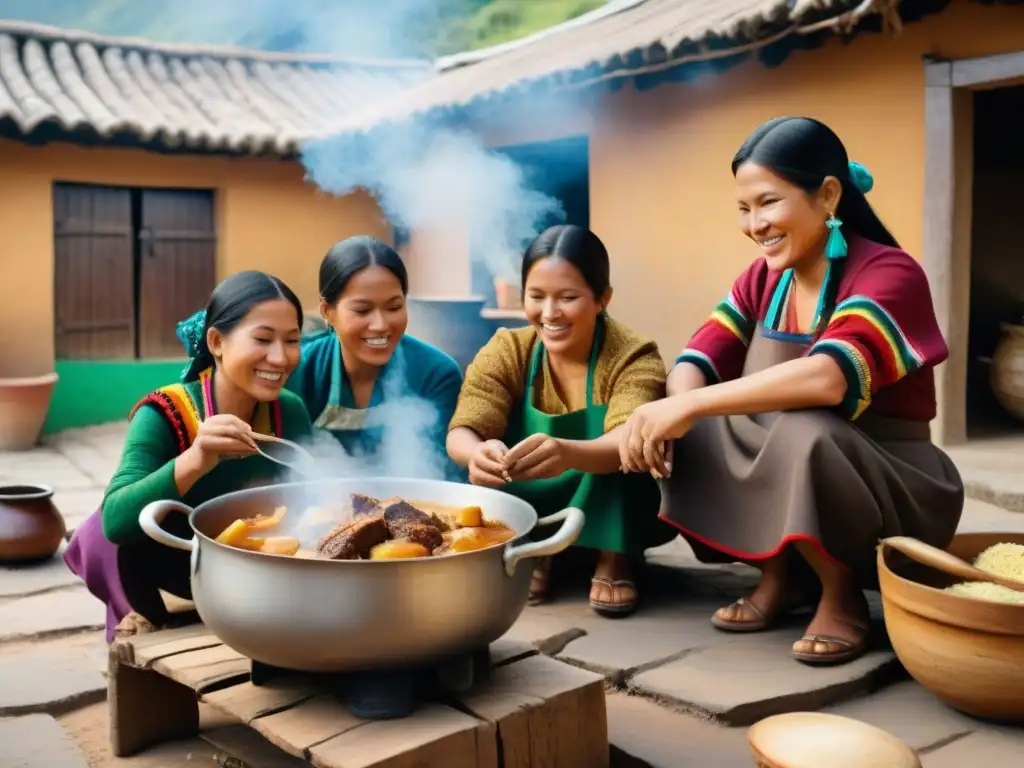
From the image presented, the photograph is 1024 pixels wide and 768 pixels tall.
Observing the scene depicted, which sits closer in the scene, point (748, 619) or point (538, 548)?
point (538, 548)

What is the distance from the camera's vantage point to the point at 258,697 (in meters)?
2.18

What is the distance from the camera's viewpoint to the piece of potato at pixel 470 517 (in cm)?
241

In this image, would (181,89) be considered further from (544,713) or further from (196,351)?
(544,713)

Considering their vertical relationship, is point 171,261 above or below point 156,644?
above

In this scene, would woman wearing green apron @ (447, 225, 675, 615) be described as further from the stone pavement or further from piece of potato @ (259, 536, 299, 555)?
piece of potato @ (259, 536, 299, 555)

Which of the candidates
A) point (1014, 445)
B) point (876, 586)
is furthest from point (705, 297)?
point (876, 586)

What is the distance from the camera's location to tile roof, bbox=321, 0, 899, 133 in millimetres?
5426

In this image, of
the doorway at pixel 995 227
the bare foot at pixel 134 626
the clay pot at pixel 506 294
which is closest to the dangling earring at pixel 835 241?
the bare foot at pixel 134 626

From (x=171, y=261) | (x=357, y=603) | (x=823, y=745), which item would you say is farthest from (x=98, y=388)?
(x=823, y=745)

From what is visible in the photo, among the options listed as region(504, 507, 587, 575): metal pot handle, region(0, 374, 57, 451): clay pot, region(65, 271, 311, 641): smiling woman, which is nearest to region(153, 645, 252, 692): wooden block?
region(65, 271, 311, 641): smiling woman

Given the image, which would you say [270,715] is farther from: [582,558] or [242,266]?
[242,266]

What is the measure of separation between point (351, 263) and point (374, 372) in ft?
1.41

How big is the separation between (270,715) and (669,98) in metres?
5.79

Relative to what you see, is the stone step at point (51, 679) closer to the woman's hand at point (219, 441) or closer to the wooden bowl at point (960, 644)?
the woman's hand at point (219, 441)
